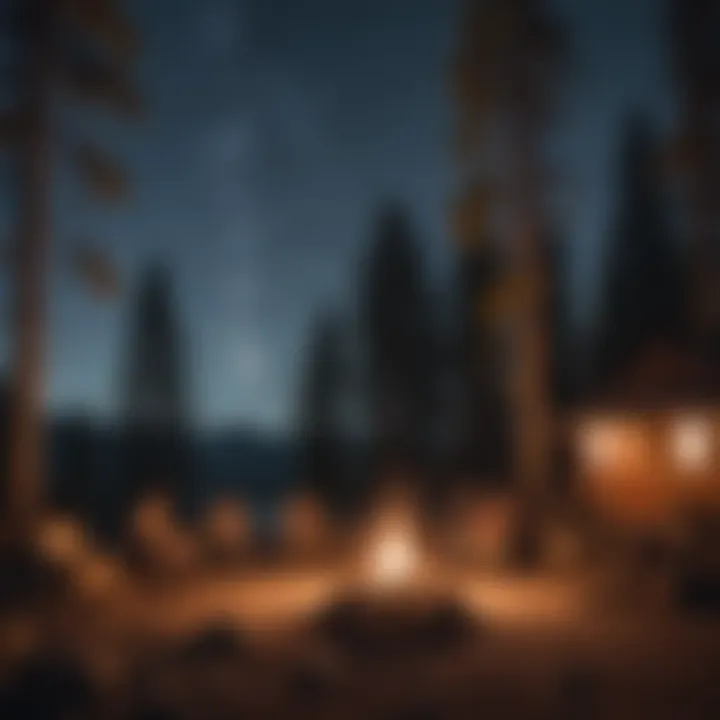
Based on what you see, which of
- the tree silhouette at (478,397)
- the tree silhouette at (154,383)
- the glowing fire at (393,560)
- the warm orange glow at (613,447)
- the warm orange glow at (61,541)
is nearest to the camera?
the glowing fire at (393,560)

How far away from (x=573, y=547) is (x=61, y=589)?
32.2 feet

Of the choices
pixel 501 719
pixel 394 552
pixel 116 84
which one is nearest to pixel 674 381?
pixel 394 552

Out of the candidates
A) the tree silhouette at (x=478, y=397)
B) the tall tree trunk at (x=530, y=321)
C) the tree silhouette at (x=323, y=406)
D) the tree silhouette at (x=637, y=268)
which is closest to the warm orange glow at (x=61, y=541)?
the tall tree trunk at (x=530, y=321)

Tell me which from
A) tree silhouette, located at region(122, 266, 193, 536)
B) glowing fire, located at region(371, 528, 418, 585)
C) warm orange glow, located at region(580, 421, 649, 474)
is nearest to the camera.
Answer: glowing fire, located at region(371, 528, 418, 585)

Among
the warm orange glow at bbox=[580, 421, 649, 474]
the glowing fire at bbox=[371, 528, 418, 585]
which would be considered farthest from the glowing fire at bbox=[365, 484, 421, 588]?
the warm orange glow at bbox=[580, 421, 649, 474]

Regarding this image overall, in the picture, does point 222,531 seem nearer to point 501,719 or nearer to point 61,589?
point 61,589

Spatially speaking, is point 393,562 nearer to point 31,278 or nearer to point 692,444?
point 31,278

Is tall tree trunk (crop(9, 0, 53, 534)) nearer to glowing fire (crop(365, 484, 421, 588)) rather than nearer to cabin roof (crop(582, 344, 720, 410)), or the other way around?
glowing fire (crop(365, 484, 421, 588))

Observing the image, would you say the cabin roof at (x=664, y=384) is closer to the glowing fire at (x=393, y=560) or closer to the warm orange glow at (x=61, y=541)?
the glowing fire at (x=393, y=560)

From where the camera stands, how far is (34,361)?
649 inches

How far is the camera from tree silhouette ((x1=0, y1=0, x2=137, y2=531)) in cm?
1638

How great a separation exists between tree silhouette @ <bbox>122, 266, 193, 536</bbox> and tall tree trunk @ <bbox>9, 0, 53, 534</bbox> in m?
35.0

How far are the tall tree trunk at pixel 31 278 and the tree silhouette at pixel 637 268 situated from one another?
31.9 metres

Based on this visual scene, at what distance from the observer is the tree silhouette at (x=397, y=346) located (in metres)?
44.8
